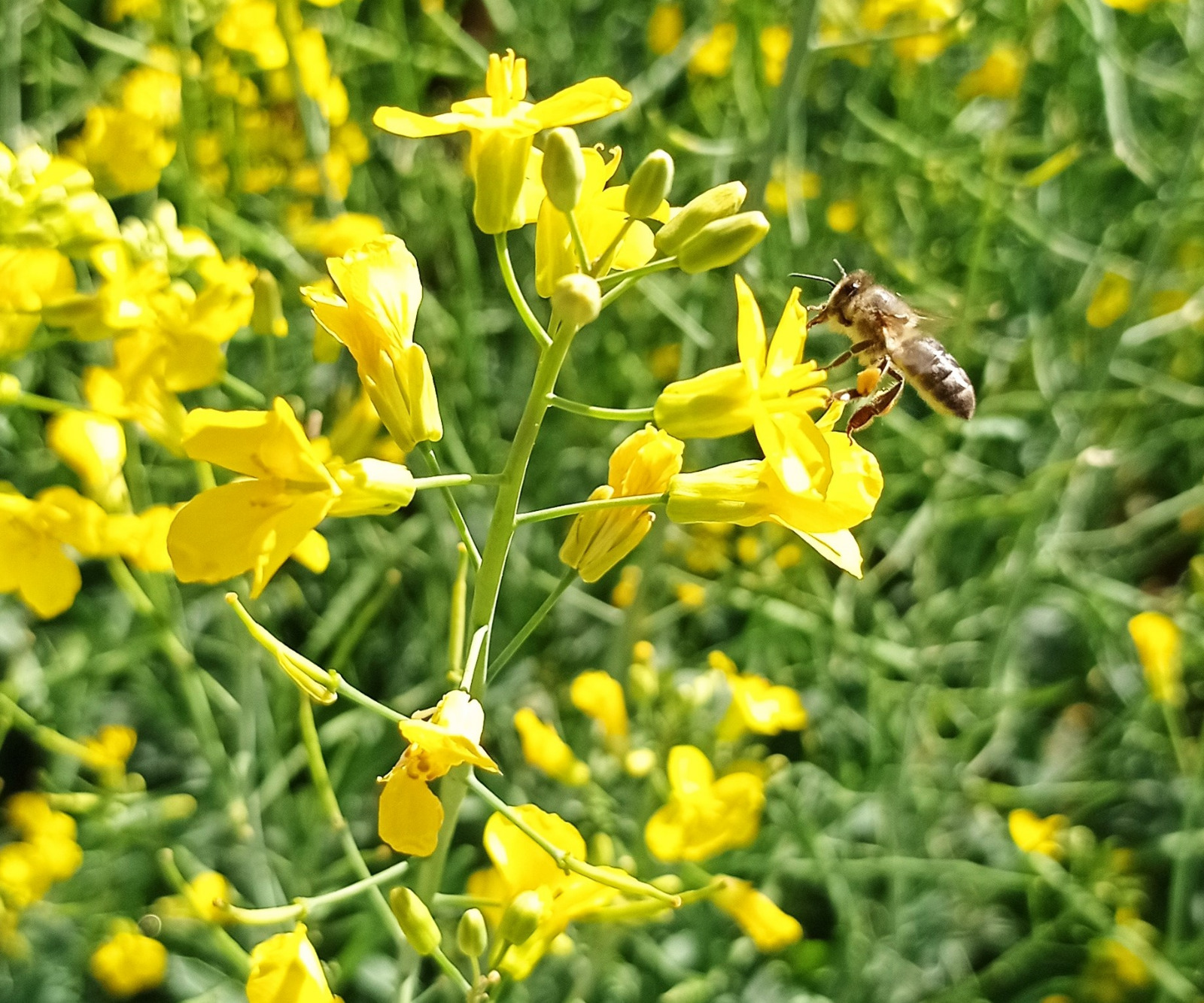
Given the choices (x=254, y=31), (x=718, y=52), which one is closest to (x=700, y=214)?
(x=254, y=31)

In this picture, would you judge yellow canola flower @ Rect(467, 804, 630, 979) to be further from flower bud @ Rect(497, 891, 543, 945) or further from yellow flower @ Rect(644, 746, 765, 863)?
yellow flower @ Rect(644, 746, 765, 863)

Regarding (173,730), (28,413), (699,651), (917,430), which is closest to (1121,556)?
(917,430)

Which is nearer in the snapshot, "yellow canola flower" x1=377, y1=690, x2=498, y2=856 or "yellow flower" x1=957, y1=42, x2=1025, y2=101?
"yellow canola flower" x1=377, y1=690, x2=498, y2=856

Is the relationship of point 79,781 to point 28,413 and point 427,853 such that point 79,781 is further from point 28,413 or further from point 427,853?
point 427,853

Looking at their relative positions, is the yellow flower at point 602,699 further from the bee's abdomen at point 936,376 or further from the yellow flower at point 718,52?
the yellow flower at point 718,52

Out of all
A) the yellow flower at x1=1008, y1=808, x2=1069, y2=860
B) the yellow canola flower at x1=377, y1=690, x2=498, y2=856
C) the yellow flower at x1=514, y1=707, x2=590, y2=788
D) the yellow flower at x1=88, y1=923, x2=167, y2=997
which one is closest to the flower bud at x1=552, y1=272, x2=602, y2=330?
the yellow canola flower at x1=377, y1=690, x2=498, y2=856
